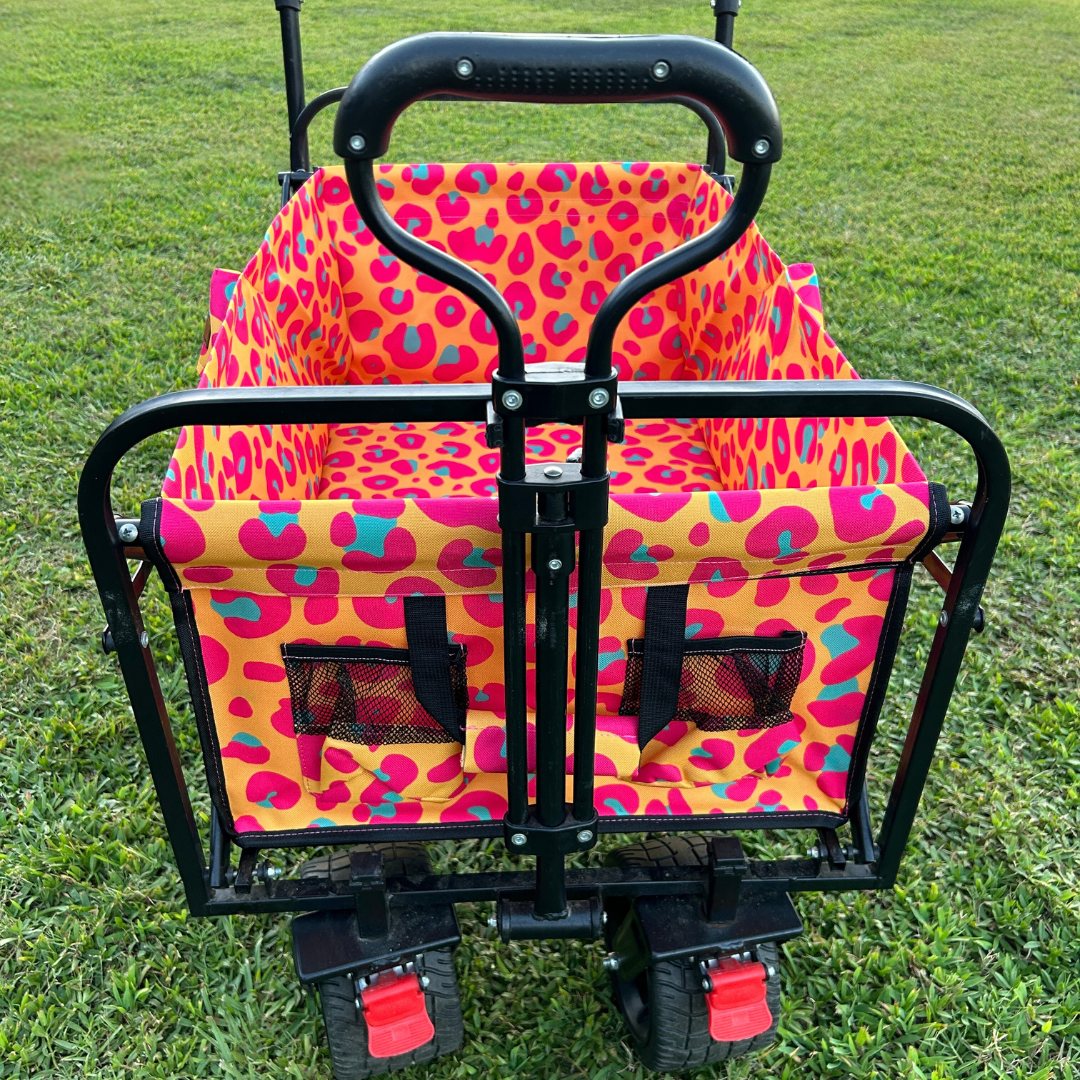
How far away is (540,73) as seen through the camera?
777 millimetres

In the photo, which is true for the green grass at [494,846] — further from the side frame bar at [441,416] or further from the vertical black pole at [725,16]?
the vertical black pole at [725,16]

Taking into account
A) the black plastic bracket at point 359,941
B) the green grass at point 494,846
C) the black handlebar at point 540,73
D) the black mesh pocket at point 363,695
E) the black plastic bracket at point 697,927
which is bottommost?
the green grass at point 494,846

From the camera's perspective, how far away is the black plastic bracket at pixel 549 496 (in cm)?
94

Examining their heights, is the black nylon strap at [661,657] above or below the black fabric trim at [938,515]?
below

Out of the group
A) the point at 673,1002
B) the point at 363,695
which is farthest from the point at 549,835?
the point at 673,1002

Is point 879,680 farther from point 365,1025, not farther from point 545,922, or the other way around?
point 365,1025

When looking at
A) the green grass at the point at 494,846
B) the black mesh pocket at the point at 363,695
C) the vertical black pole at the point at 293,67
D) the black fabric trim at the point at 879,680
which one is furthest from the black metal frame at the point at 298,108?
the black mesh pocket at the point at 363,695

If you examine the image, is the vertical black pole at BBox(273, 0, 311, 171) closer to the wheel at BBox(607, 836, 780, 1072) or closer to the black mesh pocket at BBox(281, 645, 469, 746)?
the black mesh pocket at BBox(281, 645, 469, 746)

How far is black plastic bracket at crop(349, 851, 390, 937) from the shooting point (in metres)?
1.27

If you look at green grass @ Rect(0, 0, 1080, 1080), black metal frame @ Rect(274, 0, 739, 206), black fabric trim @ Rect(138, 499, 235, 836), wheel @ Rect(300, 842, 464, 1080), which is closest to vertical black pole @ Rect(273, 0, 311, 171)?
black metal frame @ Rect(274, 0, 739, 206)

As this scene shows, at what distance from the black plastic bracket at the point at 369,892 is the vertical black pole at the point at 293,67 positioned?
1954mm

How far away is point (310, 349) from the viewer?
239 cm

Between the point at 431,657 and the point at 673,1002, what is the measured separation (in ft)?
2.17

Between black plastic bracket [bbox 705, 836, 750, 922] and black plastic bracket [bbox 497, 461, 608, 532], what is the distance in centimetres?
58
